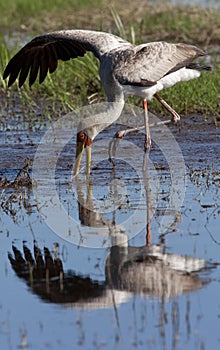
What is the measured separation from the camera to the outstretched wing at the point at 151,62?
23.1ft

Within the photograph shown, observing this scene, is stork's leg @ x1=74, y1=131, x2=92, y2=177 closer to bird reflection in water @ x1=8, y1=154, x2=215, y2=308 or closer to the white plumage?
the white plumage

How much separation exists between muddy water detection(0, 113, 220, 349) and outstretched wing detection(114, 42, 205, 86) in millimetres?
693

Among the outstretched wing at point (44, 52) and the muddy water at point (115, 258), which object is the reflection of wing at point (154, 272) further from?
the outstretched wing at point (44, 52)

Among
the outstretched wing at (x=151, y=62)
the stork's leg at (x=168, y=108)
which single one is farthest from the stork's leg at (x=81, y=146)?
the stork's leg at (x=168, y=108)

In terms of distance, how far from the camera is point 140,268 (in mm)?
4598

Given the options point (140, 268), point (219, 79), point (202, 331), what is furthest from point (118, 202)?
point (219, 79)

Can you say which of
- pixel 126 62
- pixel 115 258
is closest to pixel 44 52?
pixel 126 62

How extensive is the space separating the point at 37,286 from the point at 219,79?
552cm

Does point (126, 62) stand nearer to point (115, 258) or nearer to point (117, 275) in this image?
point (115, 258)

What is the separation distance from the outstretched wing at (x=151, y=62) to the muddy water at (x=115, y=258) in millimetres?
693

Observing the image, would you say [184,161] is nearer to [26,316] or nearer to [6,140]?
[6,140]

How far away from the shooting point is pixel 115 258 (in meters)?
4.83

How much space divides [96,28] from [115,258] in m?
10.3

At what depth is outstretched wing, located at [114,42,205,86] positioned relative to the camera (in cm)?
705
